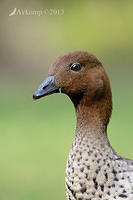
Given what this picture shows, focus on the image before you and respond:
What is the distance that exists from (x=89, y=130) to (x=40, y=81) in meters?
9.32

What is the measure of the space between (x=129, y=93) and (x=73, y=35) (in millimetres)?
4093

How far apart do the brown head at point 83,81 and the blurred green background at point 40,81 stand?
2592mm

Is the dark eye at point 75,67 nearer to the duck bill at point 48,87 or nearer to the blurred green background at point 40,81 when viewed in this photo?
the duck bill at point 48,87

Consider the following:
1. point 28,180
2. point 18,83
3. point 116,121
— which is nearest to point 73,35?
point 18,83

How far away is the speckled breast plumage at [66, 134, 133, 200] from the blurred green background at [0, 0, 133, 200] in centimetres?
251

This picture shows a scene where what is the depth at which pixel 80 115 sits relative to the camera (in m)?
3.43

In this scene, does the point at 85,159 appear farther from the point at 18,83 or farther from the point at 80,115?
the point at 18,83

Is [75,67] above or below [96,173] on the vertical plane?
above

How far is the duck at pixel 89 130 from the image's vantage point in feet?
10.8

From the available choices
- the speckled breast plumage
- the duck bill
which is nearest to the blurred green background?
the speckled breast plumage

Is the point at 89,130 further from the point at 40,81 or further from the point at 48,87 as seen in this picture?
the point at 40,81

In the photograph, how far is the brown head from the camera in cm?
337

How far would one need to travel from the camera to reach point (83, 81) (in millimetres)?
3387

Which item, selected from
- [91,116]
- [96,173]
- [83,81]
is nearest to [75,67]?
[83,81]
